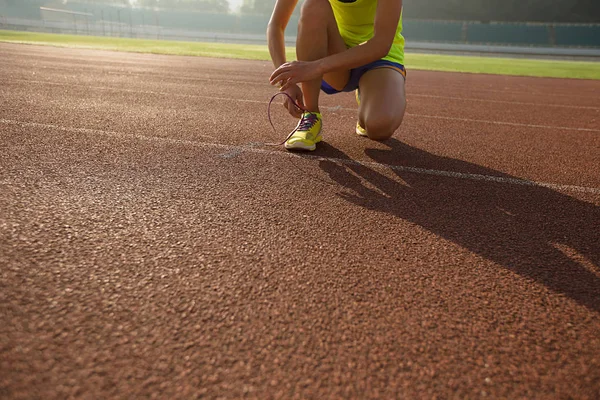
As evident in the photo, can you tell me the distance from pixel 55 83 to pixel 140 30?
6883 centimetres

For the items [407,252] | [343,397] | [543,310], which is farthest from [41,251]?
[543,310]

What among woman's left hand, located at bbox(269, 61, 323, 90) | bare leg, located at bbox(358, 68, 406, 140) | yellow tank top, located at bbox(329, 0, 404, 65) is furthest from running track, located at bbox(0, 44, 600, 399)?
yellow tank top, located at bbox(329, 0, 404, 65)

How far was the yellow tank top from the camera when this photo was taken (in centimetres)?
385

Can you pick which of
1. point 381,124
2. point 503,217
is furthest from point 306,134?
point 503,217

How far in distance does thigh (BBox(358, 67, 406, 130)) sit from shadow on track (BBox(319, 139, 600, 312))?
0.32 metres

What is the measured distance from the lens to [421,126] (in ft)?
17.4

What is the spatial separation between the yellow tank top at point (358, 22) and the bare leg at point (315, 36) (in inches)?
8.4

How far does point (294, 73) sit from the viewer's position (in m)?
2.93

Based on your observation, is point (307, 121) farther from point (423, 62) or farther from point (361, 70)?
point (423, 62)

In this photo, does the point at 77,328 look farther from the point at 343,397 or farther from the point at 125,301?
the point at 343,397

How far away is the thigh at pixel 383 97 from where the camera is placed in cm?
352

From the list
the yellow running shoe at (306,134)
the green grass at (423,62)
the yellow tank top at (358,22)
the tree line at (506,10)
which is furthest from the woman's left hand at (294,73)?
the tree line at (506,10)

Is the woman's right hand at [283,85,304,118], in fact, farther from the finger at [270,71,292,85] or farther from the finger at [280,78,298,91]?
the finger at [270,71,292,85]

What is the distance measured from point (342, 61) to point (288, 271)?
182 centimetres
